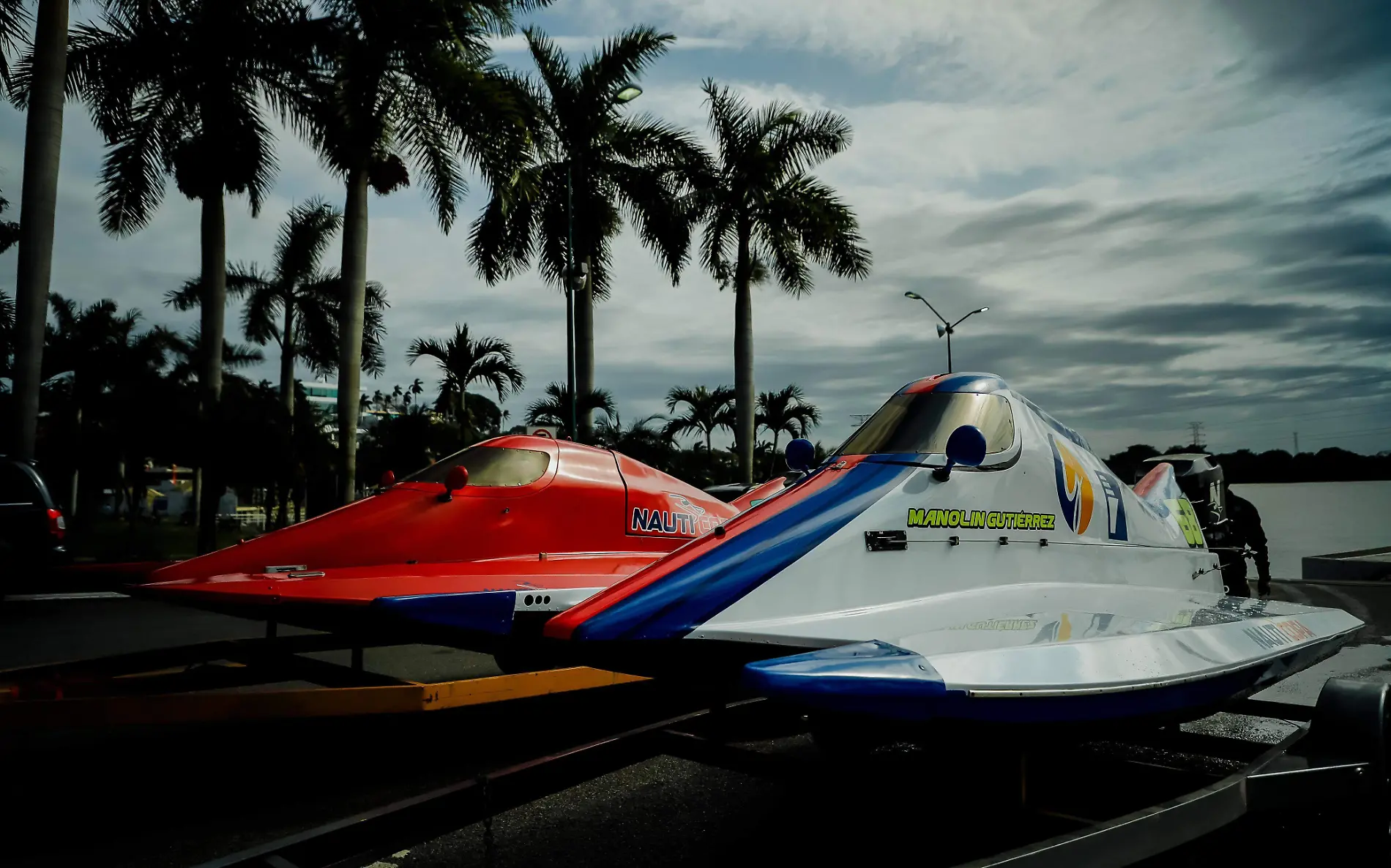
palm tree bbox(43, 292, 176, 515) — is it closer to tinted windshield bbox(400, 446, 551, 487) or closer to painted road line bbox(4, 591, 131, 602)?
painted road line bbox(4, 591, 131, 602)

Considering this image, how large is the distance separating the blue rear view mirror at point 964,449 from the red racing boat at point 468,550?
6.34 feet

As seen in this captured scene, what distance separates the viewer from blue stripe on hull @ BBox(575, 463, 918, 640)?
3.15 meters

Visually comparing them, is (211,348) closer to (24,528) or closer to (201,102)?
(201,102)

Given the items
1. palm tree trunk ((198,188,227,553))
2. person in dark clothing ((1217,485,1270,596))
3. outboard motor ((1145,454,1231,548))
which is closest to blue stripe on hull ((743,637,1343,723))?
outboard motor ((1145,454,1231,548))

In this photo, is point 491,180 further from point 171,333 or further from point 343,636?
point 171,333

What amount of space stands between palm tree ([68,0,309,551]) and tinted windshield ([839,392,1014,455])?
15.0m

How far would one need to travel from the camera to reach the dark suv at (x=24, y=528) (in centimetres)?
1002

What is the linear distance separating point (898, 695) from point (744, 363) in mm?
18552

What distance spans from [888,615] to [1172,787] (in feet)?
4.51

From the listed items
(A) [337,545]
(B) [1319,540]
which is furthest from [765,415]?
(A) [337,545]

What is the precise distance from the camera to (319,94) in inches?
642

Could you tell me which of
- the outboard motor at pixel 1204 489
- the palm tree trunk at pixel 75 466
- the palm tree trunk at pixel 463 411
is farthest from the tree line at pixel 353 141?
the palm tree trunk at pixel 75 466

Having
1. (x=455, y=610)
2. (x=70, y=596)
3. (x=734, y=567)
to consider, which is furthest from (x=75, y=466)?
(x=734, y=567)

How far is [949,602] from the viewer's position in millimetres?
3555
